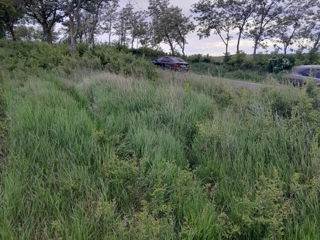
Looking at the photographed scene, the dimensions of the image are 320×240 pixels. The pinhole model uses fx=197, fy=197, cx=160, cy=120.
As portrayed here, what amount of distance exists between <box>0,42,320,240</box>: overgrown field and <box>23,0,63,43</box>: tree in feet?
85.7

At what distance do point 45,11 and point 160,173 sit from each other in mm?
32010

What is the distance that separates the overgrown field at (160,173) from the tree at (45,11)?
26114mm

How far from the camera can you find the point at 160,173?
232cm

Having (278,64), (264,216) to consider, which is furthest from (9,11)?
(264,216)

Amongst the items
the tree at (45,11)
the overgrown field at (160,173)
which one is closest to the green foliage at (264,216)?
the overgrown field at (160,173)

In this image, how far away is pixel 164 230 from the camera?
1.66m

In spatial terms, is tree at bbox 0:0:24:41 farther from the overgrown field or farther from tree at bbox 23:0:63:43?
the overgrown field

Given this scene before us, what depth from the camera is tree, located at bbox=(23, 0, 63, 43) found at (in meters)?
23.7

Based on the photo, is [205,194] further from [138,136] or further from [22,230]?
[22,230]

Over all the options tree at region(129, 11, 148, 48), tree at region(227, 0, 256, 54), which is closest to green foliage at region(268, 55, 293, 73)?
tree at region(227, 0, 256, 54)

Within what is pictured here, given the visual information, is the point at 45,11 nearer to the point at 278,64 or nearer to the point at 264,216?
the point at 278,64

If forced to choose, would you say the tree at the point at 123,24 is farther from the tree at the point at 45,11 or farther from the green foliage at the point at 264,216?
the green foliage at the point at 264,216

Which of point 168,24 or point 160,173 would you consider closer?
point 160,173

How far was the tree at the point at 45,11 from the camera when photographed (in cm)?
2367
